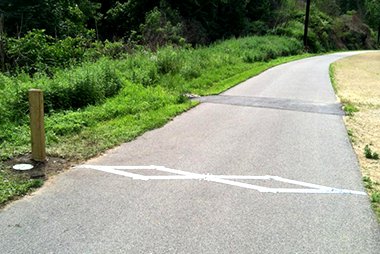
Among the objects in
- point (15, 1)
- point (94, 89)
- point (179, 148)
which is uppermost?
point (15, 1)

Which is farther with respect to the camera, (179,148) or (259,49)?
(259,49)

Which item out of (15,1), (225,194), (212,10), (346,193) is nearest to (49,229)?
(225,194)

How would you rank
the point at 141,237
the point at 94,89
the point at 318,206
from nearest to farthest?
1. the point at 141,237
2. the point at 318,206
3. the point at 94,89

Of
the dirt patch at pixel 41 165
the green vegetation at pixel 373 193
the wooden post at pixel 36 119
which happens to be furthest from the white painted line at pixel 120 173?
the green vegetation at pixel 373 193

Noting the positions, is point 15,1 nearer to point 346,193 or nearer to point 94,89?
point 94,89

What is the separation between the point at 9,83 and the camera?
880cm

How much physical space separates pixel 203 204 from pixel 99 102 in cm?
591

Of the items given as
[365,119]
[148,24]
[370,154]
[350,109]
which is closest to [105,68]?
[350,109]

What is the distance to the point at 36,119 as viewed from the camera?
553cm

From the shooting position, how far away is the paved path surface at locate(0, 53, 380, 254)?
3680mm

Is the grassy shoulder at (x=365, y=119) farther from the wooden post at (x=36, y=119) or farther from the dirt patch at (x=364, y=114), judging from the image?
the wooden post at (x=36, y=119)

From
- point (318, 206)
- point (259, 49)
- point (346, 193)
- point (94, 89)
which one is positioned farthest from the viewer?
point (259, 49)

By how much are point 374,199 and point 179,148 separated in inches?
136

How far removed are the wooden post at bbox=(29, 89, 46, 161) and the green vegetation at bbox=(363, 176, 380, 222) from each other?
16.1ft
